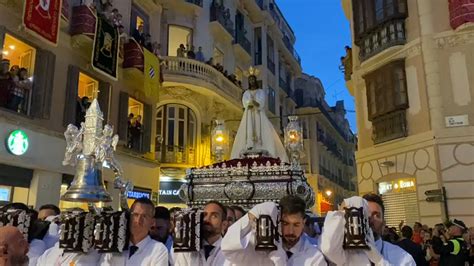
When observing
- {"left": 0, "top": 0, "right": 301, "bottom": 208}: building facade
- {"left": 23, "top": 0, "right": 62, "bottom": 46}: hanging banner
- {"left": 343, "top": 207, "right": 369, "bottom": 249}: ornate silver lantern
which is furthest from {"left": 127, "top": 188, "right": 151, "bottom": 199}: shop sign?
{"left": 343, "top": 207, "right": 369, "bottom": 249}: ornate silver lantern

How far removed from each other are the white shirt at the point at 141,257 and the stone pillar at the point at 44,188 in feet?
27.2

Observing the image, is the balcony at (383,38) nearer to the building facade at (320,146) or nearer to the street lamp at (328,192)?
the building facade at (320,146)

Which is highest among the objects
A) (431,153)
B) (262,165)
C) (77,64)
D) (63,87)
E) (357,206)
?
(77,64)

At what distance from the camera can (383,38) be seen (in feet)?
44.8

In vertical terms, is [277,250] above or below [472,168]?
below

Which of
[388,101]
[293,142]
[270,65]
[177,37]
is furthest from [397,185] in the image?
[270,65]

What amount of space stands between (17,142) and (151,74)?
5761 millimetres

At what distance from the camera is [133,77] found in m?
15.5

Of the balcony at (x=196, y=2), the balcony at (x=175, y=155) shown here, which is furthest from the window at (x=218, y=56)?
the balcony at (x=175, y=155)

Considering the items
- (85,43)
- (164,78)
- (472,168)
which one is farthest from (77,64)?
(472,168)

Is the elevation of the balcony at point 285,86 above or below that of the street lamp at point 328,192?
above

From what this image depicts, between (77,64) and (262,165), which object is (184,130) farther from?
(262,165)

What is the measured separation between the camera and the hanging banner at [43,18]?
34.7 feet

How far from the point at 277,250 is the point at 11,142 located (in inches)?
350
